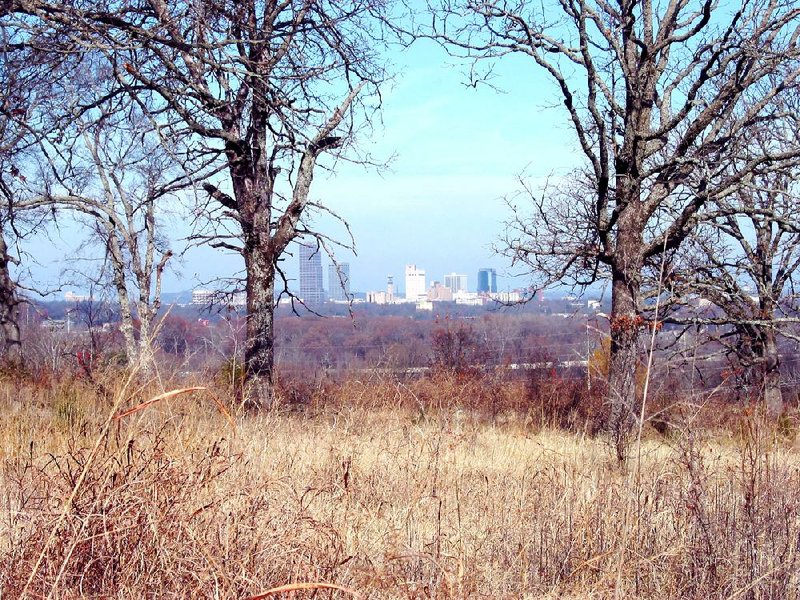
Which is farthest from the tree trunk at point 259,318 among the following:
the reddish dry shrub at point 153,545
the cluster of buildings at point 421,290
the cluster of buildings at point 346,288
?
the cluster of buildings at point 421,290

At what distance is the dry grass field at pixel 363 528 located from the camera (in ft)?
9.09

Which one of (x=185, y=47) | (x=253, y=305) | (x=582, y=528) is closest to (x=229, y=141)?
(x=253, y=305)

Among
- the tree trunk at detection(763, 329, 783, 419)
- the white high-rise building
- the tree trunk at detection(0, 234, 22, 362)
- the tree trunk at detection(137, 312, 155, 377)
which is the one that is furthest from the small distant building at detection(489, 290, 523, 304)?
the white high-rise building

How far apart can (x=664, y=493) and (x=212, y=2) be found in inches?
215

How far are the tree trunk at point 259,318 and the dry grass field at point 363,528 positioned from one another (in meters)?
3.63

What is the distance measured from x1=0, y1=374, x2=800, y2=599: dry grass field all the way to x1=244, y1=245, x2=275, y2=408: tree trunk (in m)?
3.63

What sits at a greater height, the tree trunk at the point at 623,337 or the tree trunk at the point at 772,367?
the tree trunk at the point at 623,337

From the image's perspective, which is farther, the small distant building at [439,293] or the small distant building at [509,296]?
the small distant building at [439,293]

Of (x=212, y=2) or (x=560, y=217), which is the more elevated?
(x=212, y=2)

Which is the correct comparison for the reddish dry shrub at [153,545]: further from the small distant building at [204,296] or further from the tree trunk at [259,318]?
the small distant building at [204,296]

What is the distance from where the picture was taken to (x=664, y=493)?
4.01 meters

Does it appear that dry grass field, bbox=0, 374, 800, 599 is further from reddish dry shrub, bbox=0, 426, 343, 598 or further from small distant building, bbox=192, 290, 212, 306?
small distant building, bbox=192, 290, 212, 306

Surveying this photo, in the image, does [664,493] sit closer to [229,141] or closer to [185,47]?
[185,47]

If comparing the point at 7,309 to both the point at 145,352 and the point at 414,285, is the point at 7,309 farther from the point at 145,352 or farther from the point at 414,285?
the point at 414,285
